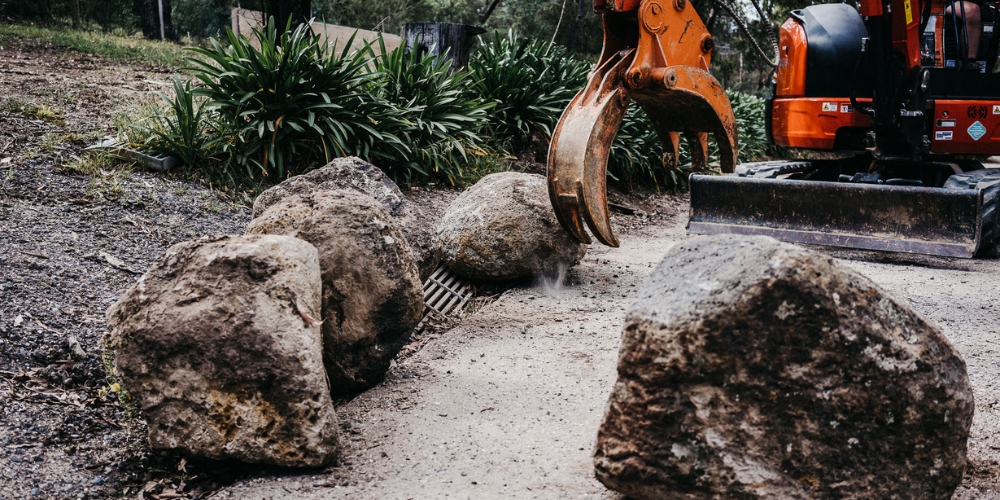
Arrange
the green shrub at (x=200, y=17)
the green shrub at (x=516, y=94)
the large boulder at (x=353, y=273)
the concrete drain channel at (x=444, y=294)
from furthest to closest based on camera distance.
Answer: the green shrub at (x=200, y=17) → the green shrub at (x=516, y=94) → the concrete drain channel at (x=444, y=294) → the large boulder at (x=353, y=273)

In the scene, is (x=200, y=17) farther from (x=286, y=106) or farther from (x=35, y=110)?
(x=286, y=106)

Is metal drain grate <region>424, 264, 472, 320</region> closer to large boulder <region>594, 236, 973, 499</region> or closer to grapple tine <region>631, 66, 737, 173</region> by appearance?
grapple tine <region>631, 66, 737, 173</region>

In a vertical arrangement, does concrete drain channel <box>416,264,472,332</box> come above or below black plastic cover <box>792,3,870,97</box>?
below

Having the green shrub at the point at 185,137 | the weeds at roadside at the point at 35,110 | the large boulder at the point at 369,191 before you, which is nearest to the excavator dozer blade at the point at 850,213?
the large boulder at the point at 369,191

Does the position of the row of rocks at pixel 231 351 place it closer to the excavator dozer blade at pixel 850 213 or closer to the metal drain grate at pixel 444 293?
the metal drain grate at pixel 444 293

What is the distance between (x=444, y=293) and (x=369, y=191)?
1041mm

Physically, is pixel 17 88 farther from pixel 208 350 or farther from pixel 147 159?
pixel 208 350

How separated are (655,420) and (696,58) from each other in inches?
112

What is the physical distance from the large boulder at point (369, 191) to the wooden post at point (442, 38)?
398cm

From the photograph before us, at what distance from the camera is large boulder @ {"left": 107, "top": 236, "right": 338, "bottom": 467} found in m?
2.56

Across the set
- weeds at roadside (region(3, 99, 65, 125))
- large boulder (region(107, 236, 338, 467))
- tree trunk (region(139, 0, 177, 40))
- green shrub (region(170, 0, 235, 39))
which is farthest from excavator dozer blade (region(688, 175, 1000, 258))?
green shrub (region(170, 0, 235, 39))

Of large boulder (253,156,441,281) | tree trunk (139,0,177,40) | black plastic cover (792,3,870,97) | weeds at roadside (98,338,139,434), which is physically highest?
tree trunk (139,0,177,40)

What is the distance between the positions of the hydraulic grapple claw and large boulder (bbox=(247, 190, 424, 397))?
1.22m

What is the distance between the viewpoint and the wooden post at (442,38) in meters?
8.33
